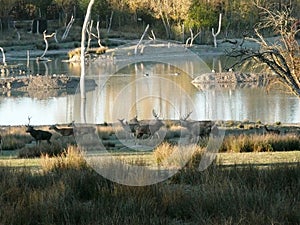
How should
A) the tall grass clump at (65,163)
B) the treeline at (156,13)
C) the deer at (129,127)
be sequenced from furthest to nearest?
the treeline at (156,13), the deer at (129,127), the tall grass clump at (65,163)

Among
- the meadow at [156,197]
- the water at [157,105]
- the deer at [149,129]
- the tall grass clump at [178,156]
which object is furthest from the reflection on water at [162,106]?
the meadow at [156,197]

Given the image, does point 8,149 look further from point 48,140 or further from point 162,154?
point 162,154

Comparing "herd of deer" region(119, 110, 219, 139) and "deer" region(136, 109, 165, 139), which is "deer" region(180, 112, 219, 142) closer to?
"herd of deer" region(119, 110, 219, 139)

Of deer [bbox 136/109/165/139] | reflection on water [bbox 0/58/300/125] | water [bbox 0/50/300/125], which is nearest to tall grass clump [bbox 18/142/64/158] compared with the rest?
deer [bbox 136/109/165/139]

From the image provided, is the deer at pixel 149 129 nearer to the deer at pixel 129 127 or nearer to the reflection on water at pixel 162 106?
the deer at pixel 129 127

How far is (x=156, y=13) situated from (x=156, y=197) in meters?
67.1

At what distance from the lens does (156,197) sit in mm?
7176

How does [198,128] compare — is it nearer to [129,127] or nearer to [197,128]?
[197,128]

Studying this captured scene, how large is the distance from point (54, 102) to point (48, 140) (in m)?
16.3

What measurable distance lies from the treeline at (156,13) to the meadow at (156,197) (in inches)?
2370

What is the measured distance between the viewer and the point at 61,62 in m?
53.2

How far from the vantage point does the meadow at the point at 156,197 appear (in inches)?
254

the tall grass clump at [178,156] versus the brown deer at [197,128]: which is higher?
the brown deer at [197,128]

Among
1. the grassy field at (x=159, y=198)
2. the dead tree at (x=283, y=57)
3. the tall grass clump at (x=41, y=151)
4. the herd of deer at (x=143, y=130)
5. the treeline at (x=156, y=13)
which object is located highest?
the treeline at (x=156, y=13)
